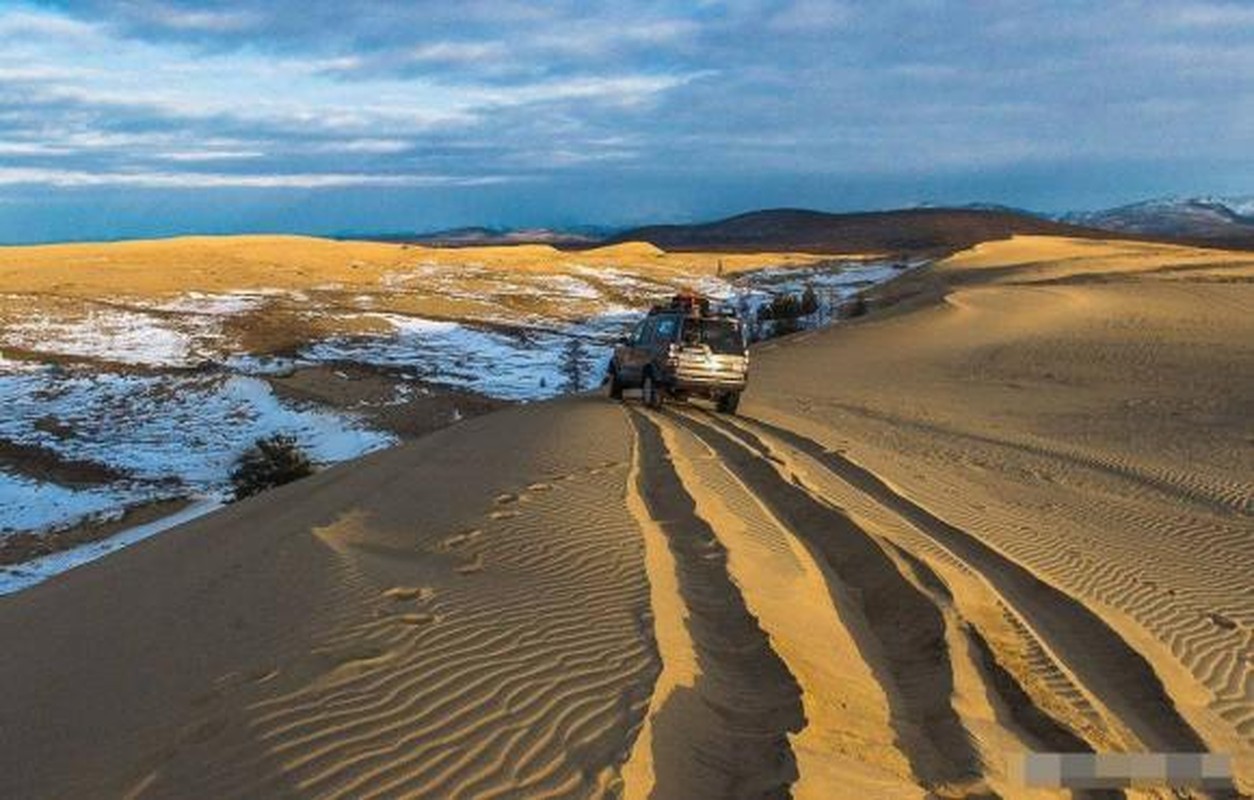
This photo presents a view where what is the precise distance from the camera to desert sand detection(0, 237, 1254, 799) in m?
5.08

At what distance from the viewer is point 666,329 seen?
2119 cm

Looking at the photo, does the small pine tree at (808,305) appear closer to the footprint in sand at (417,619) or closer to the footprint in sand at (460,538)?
the footprint in sand at (460,538)

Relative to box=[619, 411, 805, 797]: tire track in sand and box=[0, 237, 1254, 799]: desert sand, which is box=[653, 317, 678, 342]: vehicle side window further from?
box=[619, 411, 805, 797]: tire track in sand

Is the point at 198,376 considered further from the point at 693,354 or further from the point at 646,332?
the point at 693,354

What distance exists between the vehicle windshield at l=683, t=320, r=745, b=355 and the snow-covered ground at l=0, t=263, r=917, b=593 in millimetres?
8510

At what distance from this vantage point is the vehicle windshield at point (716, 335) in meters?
20.9

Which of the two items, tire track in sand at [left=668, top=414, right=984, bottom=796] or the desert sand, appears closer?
the desert sand

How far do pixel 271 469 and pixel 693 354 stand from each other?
26.4 ft

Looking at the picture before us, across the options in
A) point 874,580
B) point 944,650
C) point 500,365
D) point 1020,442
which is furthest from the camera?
point 500,365

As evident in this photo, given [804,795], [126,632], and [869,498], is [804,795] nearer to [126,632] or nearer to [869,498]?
[126,632]

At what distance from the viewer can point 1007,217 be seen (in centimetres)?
16775

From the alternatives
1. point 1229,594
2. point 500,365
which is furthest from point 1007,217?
point 1229,594

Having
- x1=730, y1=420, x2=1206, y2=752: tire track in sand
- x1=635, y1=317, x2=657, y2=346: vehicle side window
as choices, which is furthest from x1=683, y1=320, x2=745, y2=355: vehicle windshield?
x1=730, y1=420, x2=1206, y2=752: tire track in sand

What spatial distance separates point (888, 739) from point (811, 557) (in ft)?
13.7
